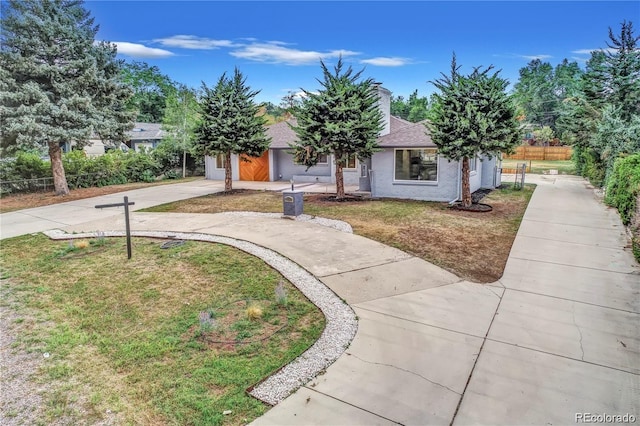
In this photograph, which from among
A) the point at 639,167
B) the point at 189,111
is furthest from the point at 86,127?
the point at 639,167

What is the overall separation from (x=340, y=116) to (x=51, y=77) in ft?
38.5

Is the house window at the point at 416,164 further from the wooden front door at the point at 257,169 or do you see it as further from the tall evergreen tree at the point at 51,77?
the tall evergreen tree at the point at 51,77

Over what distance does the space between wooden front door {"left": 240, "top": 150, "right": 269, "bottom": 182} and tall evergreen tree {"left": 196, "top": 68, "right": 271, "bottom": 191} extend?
5.78 meters

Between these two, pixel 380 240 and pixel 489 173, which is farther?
pixel 489 173

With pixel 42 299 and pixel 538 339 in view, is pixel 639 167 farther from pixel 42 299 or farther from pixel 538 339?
pixel 42 299

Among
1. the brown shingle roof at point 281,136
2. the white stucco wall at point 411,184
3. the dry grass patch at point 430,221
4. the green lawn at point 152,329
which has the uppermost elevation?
the brown shingle roof at point 281,136

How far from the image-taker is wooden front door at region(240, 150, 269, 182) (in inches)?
870

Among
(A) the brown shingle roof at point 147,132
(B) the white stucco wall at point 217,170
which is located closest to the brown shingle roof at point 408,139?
(B) the white stucco wall at point 217,170

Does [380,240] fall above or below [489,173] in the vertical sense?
below

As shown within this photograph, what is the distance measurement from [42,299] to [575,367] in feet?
25.1

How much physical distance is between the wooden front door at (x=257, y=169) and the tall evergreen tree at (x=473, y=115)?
39.1 ft

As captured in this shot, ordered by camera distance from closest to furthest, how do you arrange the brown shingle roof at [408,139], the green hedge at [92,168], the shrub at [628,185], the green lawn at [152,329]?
the green lawn at [152,329], the shrub at [628,185], the brown shingle roof at [408,139], the green hedge at [92,168]

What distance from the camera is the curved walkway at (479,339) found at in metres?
3.49

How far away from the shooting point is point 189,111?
24672 mm
